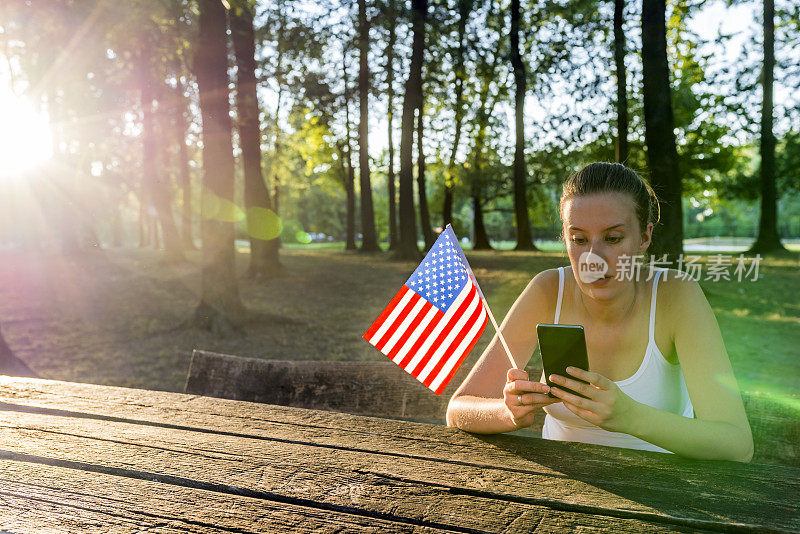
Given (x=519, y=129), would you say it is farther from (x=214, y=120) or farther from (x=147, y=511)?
(x=147, y=511)

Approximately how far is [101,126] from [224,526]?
3034 cm

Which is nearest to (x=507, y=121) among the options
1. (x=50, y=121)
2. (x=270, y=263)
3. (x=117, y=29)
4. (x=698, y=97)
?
(x=698, y=97)

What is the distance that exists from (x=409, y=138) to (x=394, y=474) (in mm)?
18755

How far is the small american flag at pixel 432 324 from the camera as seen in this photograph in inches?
107

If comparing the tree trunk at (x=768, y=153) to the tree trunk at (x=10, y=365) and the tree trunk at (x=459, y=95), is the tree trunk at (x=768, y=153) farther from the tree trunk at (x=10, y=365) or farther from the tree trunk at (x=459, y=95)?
the tree trunk at (x=10, y=365)

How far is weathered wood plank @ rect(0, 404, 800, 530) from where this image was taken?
1650mm

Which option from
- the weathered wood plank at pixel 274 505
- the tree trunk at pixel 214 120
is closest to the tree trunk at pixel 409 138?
the tree trunk at pixel 214 120

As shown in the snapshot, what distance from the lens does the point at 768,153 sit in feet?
74.5

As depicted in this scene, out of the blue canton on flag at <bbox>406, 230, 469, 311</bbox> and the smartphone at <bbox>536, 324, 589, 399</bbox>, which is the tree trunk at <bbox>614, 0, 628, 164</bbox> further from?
the smartphone at <bbox>536, 324, 589, 399</bbox>

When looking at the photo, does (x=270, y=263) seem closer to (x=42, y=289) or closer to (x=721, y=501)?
(x=42, y=289)

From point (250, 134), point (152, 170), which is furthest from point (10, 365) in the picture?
point (152, 170)

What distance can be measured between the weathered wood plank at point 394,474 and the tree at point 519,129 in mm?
21590

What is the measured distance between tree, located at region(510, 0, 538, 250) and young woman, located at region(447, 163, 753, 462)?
20.5 metres

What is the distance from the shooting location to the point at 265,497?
67.2 inches
